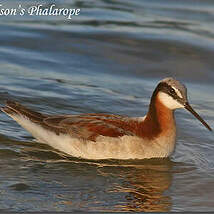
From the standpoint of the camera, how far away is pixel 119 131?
10984mm

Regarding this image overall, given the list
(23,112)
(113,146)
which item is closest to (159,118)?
(113,146)

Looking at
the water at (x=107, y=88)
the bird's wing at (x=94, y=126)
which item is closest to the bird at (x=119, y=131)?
the bird's wing at (x=94, y=126)

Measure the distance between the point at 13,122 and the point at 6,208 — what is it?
3.91 m

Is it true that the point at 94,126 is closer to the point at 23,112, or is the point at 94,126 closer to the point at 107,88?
the point at 23,112

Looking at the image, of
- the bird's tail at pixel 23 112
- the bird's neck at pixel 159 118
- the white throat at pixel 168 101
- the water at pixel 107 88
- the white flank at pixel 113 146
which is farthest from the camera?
the bird's tail at pixel 23 112

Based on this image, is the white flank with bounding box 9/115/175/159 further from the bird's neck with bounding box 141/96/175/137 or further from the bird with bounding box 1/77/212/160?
→ the bird's neck with bounding box 141/96/175/137

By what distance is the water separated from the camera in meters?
9.66

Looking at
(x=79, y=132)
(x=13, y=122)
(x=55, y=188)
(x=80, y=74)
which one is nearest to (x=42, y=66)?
(x=80, y=74)

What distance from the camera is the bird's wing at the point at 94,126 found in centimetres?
1102

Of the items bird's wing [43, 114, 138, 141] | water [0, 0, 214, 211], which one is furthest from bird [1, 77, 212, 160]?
water [0, 0, 214, 211]

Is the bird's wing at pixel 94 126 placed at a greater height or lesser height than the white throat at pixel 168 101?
lesser

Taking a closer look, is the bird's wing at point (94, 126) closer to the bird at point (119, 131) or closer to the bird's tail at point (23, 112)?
the bird at point (119, 131)

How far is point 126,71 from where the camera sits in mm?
16422

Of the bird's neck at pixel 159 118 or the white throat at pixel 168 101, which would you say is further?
the bird's neck at pixel 159 118
